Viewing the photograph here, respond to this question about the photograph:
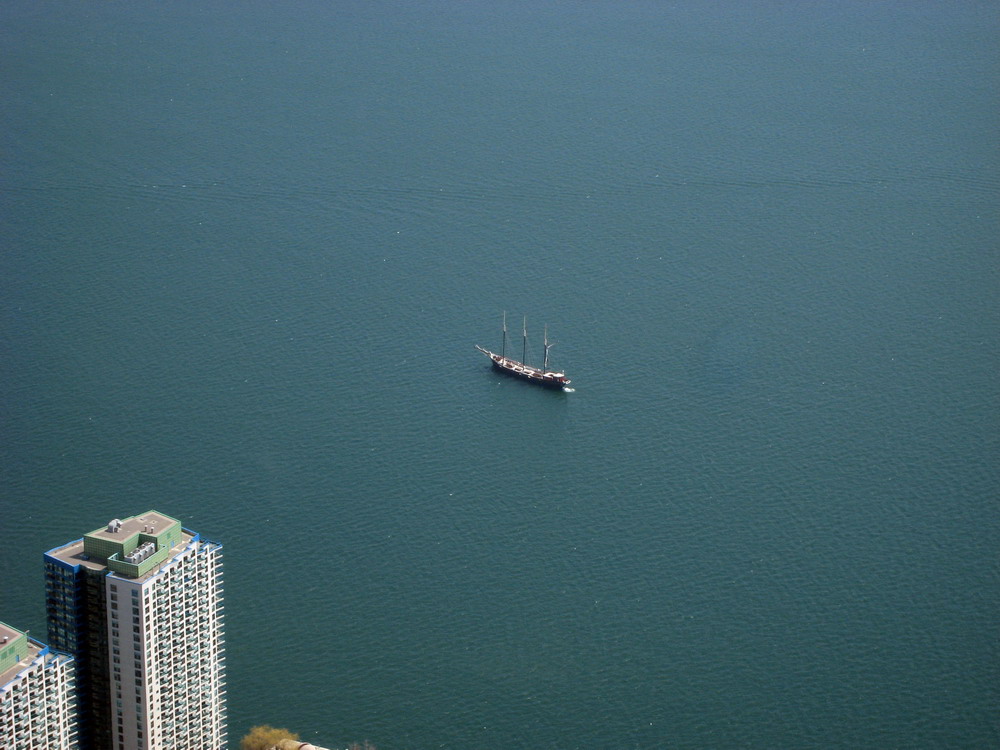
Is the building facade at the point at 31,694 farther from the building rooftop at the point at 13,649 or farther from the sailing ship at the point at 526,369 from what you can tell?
the sailing ship at the point at 526,369

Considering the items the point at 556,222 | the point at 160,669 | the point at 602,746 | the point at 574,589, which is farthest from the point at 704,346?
the point at 160,669

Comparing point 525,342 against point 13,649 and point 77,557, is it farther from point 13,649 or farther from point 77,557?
point 13,649

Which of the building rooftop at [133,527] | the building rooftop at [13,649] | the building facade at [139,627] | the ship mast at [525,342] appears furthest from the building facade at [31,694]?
the ship mast at [525,342]

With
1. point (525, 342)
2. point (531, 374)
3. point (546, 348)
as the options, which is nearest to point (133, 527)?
point (531, 374)

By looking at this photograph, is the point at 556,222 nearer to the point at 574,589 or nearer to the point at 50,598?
the point at 574,589

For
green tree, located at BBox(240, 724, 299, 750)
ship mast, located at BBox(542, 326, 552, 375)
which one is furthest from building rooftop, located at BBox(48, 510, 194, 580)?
ship mast, located at BBox(542, 326, 552, 375)

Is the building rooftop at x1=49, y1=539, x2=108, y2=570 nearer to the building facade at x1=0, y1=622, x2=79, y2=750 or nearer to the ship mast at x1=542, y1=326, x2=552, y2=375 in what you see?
the building facade at x1=0, y1=622, x2=79, y2=750

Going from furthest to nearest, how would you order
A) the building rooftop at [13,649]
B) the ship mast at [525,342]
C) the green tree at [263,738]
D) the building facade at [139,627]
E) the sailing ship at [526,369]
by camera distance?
1. the ship mast at [525,342]
2. the sailing ship at [526,369]
3. the green tree at [263,738]
4. the building facade at [139,627]
5. the building rooftop at [13,649]
